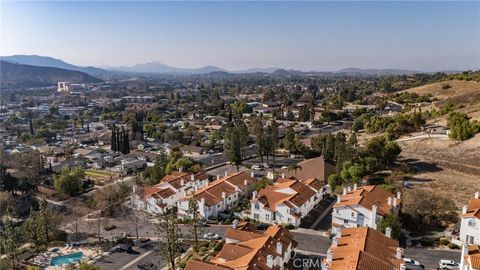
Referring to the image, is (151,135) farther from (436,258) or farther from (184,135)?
(436,258)

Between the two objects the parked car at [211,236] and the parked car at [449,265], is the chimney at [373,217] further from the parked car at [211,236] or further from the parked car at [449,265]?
the parked car at [211,236]

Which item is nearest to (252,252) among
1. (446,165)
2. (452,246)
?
(452,246)

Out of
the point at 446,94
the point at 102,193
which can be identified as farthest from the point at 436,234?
the point at 446,94

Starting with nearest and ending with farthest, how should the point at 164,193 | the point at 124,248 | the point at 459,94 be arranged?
the point at 124,248, the point at 164,193, the point at 459,94

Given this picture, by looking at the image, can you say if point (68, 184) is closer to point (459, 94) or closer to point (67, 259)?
point (67, 259)

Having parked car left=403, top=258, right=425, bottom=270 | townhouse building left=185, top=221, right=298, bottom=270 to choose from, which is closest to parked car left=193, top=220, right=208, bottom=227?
townhouse building left=185, top=221, right=298, bottom=270
